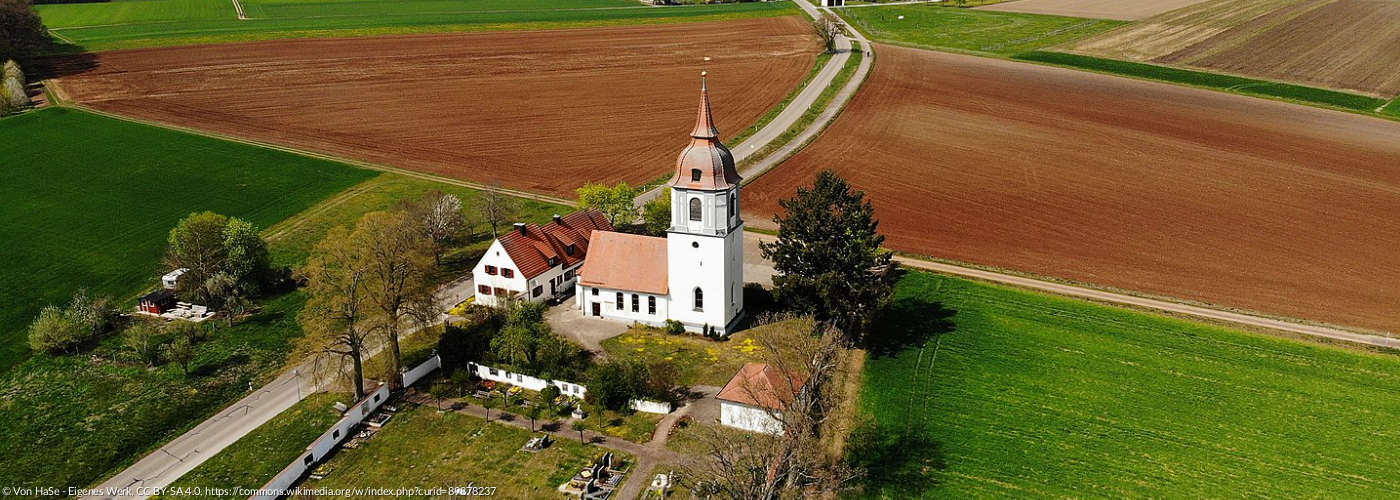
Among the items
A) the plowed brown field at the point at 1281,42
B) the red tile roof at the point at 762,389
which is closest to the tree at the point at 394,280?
the red tile roof at the point at 762,389

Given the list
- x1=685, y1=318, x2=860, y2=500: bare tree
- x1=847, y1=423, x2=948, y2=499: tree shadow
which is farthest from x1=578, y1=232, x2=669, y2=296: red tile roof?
x1=847, y1=423, x2=948, y2=499: tree shadow

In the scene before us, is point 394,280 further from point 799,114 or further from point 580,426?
point 799,114

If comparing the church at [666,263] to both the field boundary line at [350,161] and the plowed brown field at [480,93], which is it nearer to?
the field boundary line at [350,161]

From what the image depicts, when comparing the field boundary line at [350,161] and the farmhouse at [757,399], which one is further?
the field boundary line at [350,161]

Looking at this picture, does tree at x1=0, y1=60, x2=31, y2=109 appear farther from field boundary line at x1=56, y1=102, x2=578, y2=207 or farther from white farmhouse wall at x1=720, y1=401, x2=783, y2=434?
white farmhouse wall at x1=720, y1=401, x2=783, y2=434

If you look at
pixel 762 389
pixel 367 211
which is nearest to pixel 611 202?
pixel 367 211

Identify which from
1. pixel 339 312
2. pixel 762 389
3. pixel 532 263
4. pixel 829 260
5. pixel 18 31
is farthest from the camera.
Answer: pixel 18 31

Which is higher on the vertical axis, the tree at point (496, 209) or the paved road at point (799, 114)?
the paved road at point (799, 114)
